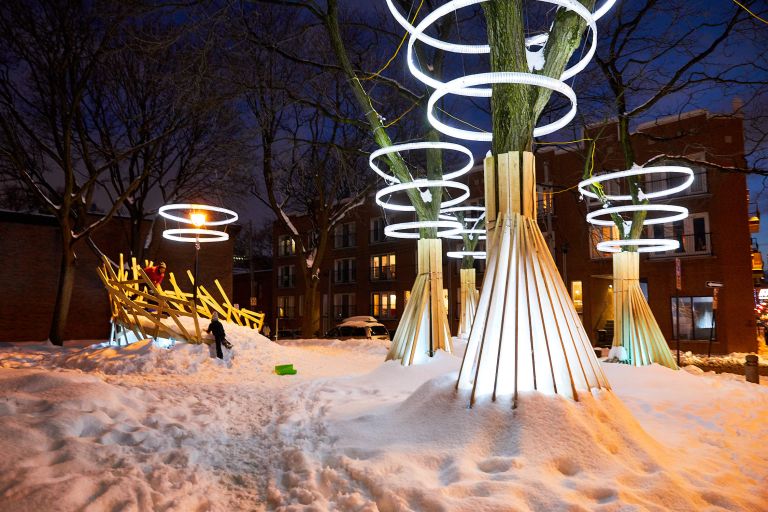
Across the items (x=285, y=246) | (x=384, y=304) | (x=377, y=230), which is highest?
(x=377, y=230)

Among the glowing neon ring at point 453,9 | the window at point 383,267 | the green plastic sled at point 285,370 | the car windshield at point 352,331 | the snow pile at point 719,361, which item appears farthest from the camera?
the window at point 383,267

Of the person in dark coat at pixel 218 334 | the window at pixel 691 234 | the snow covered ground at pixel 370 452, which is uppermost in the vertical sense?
the window at pixel 691 234

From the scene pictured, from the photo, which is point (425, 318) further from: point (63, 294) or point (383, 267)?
point (383, 267)

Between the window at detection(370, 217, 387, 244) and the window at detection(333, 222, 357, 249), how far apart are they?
6.39 ft

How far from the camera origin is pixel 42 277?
2195 cm

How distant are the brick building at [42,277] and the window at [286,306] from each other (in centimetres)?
2233

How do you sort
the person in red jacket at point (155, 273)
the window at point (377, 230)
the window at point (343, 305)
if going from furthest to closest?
the window at point (343, 305) < the window at point (377, 230) < the person in red jacket at point (155, 273)

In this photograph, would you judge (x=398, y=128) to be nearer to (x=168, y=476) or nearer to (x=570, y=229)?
(x=570, y=229)

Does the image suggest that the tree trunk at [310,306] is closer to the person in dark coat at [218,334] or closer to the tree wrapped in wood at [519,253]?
the person in dark coat at [218,334]

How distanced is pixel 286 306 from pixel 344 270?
7.43 m

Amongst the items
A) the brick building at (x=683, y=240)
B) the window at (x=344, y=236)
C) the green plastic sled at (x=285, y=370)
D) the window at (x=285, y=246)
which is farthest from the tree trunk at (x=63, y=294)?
the window at (x=285, y=246)

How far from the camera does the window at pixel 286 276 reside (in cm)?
4638

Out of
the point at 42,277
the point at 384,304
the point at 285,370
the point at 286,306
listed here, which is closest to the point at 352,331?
the point at 285,370

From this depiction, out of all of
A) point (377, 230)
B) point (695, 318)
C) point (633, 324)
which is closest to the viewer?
point (633, 324)
